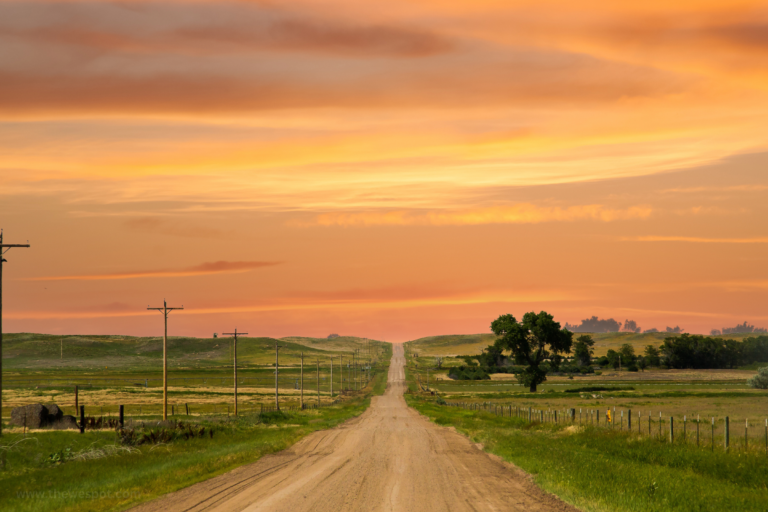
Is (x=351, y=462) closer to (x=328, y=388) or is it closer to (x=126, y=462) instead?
(x=126, y=462)

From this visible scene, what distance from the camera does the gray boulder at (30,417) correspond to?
57.0m

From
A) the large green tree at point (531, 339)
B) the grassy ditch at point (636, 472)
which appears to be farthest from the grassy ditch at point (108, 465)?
the large green tree at point (531, 339)

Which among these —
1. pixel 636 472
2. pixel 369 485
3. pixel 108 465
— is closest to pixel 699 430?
pixel 636 472

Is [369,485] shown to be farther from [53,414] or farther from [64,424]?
[53,414]

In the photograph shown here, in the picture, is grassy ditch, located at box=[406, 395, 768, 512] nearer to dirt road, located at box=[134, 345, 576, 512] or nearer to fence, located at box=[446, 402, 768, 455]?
dirt road, located at box=[134, 345, 576, 512]

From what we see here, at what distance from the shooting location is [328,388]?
19250cm

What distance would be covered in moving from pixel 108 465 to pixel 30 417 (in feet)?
88.9

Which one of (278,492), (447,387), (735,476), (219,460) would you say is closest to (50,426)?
(219,460)

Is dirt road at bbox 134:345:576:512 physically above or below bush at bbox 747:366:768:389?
above

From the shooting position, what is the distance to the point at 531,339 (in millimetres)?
150375

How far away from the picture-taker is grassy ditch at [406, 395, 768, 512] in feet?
68.4

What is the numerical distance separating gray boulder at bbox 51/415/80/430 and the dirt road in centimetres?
2860

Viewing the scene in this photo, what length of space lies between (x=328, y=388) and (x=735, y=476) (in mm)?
169889

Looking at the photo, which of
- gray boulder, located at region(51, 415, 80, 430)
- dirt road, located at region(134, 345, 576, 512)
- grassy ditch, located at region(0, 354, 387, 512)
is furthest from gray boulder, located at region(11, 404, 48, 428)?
dirt road, located at region(134, 345, 576, 512)
